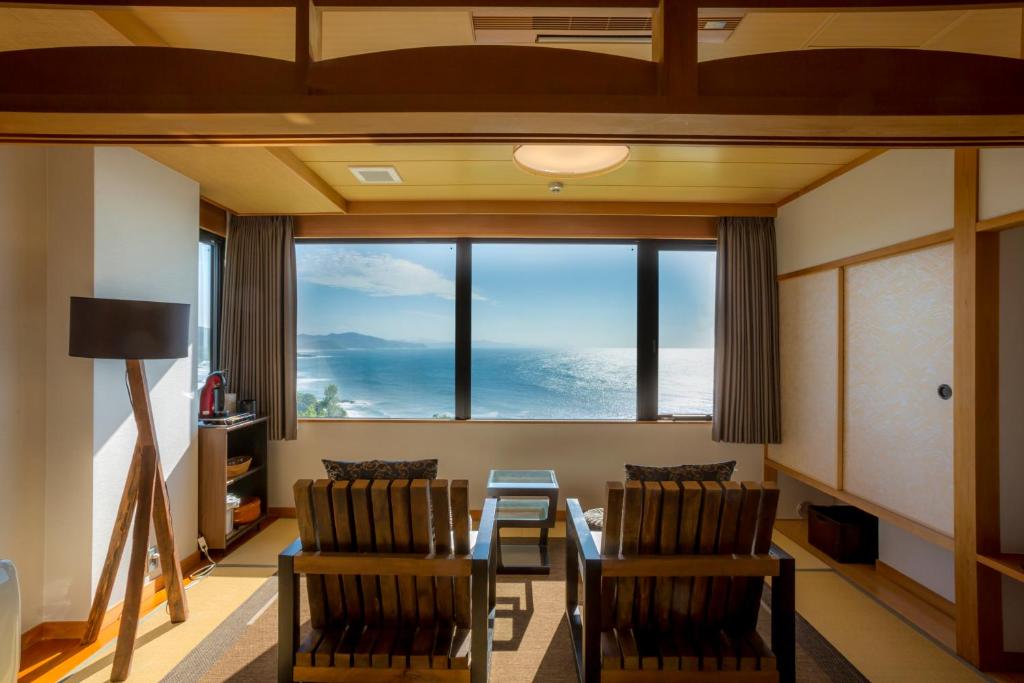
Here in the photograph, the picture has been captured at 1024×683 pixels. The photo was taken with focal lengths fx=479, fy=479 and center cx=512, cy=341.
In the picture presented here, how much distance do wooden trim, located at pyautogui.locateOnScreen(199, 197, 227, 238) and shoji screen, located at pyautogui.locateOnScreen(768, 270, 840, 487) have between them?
4430mm

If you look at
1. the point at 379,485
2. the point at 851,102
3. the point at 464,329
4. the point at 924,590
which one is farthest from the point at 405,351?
the point at 924,590

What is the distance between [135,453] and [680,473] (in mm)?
2502

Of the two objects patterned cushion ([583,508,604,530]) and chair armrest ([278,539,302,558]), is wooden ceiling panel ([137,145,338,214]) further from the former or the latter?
patterned cushion ([583,508,604,530])

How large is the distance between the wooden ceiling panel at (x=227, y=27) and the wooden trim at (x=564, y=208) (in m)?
1.92

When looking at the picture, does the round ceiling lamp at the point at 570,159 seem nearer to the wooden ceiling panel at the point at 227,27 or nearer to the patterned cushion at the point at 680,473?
the wooden ceiling panel at the point at 227,27

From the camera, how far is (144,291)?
104 inches

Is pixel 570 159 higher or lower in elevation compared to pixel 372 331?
higher

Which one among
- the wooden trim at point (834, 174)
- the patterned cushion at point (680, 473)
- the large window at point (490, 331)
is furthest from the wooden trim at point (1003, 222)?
the large window at point (490, 331)

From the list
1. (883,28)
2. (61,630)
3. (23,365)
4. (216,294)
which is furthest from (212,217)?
(883,28)

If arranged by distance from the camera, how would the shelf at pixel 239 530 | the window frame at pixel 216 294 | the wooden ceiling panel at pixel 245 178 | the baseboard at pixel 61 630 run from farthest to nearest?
the window frame at pixel 216 294
the shelf at pixel 239 530
the wooden ceiling panel at pixel 245 178
the baseboard at pixel 61 630

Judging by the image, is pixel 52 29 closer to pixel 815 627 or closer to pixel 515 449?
pixel 515 449

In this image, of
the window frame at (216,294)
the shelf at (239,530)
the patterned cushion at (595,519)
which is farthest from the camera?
the window frame at (216,294)

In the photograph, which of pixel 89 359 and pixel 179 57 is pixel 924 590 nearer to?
pixel 179 57

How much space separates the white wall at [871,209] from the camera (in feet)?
7.95
